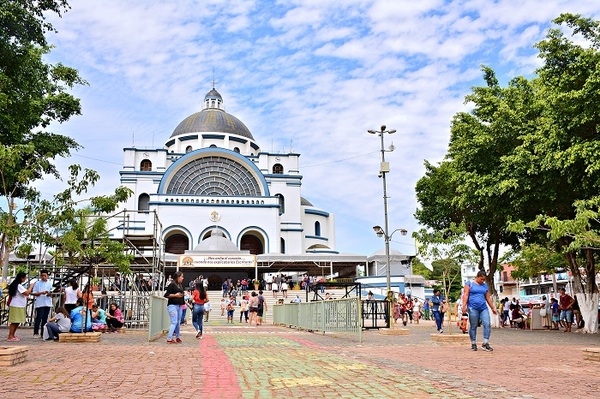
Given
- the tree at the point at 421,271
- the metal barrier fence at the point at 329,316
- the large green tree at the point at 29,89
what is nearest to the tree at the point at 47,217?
the large green tree at the point at 29,89

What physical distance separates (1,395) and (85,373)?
1.52 m

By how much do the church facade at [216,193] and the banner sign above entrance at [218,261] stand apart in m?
8.15

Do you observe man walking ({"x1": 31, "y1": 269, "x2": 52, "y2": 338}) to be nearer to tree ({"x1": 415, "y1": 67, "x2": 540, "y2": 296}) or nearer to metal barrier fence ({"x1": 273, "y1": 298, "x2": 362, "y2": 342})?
metal barrier fence ({"x1": 273, "y1": 298, "x2": 362, "y2": 342})

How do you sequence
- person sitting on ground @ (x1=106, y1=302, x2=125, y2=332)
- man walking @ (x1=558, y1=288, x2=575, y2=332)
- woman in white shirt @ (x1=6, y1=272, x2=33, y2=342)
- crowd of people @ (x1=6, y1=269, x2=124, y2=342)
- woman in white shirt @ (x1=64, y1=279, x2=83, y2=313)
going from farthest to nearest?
man walking @ (x1=558, y1=288, x2=575, y2=332), person sitting on ground @ (x1=106, y1=302, x2=125, y2=332), woman in white shirt @ (x1=64, y1=279, x2=83, y2=313), crowd of people @ (x1=6, y1=269, x2=124, y2=342), woman in white shirt @ (x1=6, y1=272, x2=33, y2=342)

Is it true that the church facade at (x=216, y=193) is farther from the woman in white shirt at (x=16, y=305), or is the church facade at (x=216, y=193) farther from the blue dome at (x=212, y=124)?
the woman in white shirt at (x=16, y=305)

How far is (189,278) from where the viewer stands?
46375 mm

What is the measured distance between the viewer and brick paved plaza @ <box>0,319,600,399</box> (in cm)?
547

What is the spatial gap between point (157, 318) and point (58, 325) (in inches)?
81.3

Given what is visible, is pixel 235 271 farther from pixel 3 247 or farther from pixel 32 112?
pixel 3 247

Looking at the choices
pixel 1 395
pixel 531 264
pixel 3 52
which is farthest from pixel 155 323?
pixel 531 264

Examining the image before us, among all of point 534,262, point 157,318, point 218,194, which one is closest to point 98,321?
point 157,318

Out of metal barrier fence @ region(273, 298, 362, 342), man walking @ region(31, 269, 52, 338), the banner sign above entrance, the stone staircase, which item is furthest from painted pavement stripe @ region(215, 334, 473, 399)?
the banner sign above entrance

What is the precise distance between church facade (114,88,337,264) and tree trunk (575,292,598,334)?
113 ft

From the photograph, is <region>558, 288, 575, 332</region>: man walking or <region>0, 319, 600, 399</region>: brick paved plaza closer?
<region>0, 319, 600, 399</region>: brick paved plaza
